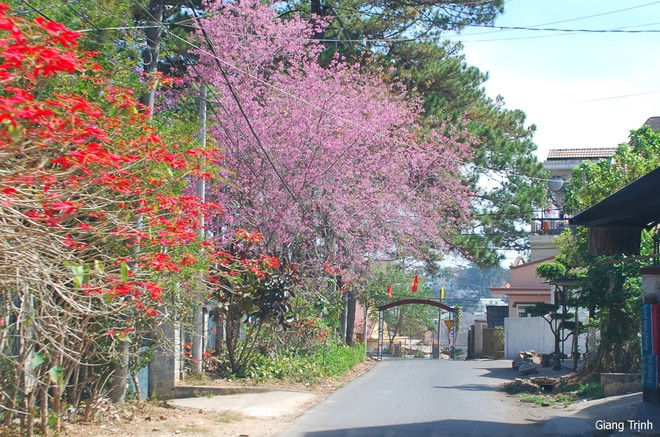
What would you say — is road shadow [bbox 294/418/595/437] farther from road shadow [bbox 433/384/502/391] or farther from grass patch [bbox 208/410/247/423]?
road shadow [bbox 433/384/502/391]

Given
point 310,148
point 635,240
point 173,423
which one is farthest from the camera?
point 310,148

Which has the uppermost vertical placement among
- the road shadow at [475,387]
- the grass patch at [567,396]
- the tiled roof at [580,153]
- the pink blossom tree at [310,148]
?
the tiled roof at [580,153]

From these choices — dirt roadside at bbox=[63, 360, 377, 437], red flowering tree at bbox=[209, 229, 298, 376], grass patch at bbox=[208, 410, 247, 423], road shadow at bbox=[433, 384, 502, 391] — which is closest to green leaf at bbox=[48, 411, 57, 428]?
dirt roadside at bbox=[63, 360, 377, 437]

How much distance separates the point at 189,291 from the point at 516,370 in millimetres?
17263

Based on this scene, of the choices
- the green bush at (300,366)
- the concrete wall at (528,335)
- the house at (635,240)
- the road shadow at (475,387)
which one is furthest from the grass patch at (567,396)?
the concrete wall at (528,335)

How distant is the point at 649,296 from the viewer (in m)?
13.7

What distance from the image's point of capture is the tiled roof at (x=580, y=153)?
46.9 m

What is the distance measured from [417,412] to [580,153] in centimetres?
3721

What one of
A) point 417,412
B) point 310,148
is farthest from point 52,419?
point 310,148

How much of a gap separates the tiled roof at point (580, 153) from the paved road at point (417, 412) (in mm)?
28152

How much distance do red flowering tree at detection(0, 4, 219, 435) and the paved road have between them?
3.26 meters

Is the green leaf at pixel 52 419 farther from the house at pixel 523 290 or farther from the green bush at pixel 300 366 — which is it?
the house at pixel 523 290

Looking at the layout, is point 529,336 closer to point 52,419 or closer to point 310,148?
point 310,148

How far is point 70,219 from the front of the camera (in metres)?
7.64
